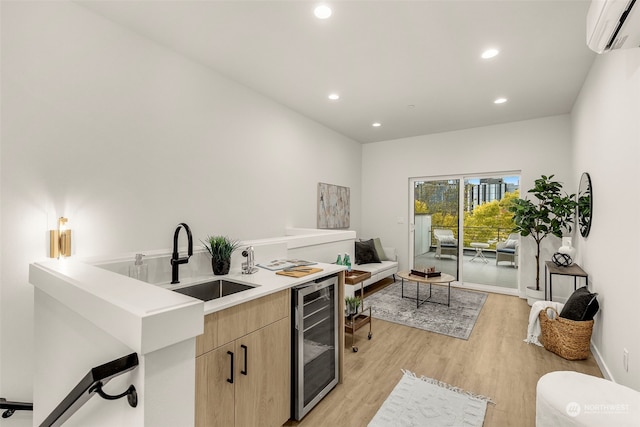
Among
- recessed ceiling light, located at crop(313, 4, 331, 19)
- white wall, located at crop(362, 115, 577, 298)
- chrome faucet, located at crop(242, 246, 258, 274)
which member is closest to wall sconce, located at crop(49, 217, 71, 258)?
chrome faucet, located at crop(242, 246, 258, 274)

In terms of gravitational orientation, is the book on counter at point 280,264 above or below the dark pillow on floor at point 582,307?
above

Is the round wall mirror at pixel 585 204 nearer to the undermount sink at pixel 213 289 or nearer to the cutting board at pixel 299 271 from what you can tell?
the cutting board at pixel 299 271

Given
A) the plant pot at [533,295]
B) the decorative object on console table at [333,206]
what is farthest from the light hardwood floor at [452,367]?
the decorative object on console table at [333,206]

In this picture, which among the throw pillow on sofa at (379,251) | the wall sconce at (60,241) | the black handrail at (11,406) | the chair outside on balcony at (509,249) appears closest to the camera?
the black handrail at (11,406)

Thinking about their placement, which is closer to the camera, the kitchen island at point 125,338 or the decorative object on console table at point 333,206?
the kitchen island at point 125,338

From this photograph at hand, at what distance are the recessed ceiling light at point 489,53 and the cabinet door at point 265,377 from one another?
297cm

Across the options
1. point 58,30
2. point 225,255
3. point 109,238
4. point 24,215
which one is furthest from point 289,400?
point 58,30

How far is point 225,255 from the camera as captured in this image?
2186 mm

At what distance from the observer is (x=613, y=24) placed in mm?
1526

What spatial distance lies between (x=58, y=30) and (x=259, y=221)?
2.46 metres

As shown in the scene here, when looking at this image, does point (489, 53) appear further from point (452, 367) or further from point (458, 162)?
point (452, 367)

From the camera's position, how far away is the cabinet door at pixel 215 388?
1.43 meters

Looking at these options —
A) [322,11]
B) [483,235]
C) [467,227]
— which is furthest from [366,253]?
[322,11]

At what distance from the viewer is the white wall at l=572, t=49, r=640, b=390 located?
1.92m
